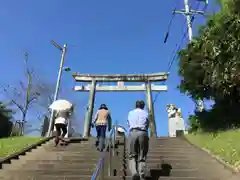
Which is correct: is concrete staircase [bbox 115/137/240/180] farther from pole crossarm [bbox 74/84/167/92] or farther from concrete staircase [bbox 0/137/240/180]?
pole crossarm [bbox 74/84/167/92]

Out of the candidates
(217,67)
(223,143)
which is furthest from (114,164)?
(217,67)

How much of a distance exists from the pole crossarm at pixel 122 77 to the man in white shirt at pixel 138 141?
14837 millimetres

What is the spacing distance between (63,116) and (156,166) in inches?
165

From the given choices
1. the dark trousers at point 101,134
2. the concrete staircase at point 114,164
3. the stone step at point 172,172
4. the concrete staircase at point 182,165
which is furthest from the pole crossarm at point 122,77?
the stone step at point 172,172

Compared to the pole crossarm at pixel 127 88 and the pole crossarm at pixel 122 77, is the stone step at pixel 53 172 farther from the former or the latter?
the pole crossarm at pixel 122 77

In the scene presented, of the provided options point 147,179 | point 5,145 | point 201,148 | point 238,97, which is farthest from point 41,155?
point 238,97

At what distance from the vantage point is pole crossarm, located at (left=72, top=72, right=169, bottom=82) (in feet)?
71.4

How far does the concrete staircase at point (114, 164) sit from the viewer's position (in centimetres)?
748

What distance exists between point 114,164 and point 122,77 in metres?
13.9

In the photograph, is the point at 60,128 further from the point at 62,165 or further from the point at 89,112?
the point at 89,112

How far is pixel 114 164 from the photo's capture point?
8.38m

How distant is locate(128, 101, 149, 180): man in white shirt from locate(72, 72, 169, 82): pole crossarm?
14.8 metres

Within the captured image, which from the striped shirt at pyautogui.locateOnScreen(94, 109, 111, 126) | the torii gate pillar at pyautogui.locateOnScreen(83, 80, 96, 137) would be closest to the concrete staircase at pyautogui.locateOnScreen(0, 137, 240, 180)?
the striped shirt at pyautogui.locateOnScreen(94, 109, 111, 126)

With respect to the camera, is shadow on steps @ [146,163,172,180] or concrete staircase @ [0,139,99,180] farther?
concrete staircase @ [0,139,99,180]
